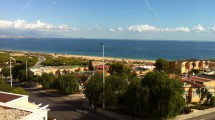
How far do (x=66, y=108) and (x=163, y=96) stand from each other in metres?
13.6

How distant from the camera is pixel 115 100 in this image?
35.1 meters

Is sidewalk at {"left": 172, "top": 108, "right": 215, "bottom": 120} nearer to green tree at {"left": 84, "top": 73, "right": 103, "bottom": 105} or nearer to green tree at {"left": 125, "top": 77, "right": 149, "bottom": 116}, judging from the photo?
green tree at {"left": 125, "top": 77, "right": 149, "bottom": 116}

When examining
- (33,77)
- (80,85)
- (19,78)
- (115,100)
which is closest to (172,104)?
(115,100)

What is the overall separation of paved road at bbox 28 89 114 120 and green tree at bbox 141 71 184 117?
539 centimetres

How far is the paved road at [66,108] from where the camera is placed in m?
32.8

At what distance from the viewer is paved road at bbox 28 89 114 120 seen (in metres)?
32.8

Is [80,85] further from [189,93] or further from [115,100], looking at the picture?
[189,93]

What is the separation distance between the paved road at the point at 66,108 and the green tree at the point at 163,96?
539 centimetres

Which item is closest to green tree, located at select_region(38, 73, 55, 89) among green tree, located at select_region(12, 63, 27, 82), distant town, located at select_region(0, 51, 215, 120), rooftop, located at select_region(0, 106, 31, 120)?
distant town, located at select_region(0, 51, 215, 120)

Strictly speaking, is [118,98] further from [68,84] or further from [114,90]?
[68,84]

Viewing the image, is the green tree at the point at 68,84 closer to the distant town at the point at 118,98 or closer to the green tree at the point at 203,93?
the distant town at the point at 118,98

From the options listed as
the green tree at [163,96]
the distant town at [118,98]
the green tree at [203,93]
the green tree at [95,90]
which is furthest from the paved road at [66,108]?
the green tree at [203,93]

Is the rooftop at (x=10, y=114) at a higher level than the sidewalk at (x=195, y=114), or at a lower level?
higher

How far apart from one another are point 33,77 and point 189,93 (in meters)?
32.7
